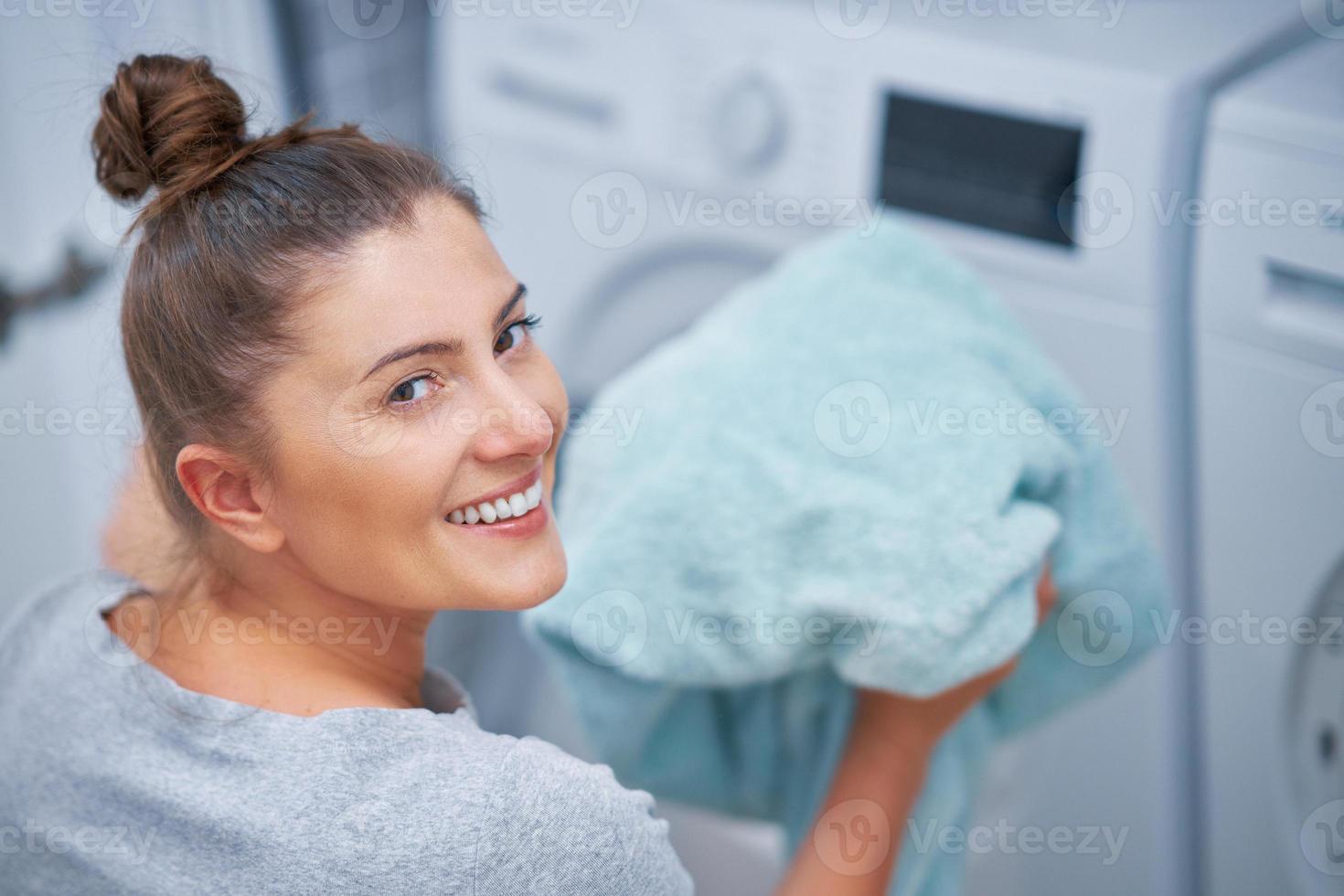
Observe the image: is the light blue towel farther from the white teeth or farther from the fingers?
the white teeth

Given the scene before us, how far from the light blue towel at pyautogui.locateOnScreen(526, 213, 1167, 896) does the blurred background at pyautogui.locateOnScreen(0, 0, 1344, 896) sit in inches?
4.6

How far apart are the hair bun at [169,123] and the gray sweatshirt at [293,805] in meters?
0.26

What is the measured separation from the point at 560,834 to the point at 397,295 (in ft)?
0.85

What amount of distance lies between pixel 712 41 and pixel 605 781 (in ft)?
2.01

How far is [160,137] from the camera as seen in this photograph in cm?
56

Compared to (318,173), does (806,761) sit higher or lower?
lower

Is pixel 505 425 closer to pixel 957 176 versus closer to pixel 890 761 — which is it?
pixel 890 761

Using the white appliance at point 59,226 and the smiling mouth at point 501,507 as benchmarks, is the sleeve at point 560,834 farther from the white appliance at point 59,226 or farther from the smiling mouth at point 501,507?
the white appliance at point 59,226

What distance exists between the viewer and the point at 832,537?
666 millimetres

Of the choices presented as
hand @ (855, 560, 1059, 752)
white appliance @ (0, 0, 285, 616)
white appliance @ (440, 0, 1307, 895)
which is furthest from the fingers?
white appliance @ (0, 0, 285, 616)

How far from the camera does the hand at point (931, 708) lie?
0.68 m

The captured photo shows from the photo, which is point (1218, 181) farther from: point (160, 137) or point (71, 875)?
point (71, 875)

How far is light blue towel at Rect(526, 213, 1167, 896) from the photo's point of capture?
2.10ft

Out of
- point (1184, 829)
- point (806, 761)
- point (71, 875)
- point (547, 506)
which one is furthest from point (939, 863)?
point (71, 875)
